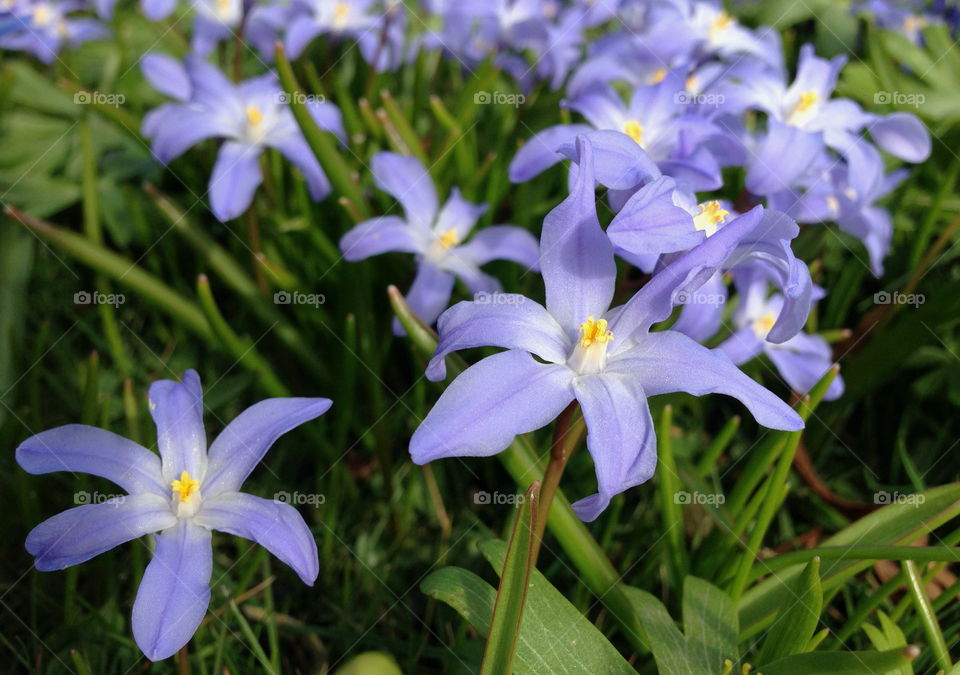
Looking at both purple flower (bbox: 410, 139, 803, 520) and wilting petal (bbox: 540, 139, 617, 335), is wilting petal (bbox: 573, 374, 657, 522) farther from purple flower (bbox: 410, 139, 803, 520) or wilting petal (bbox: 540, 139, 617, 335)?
wilting petal (bbox: 540, 139, 617, 335)

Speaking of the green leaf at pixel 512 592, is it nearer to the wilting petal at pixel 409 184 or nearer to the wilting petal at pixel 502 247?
the wilting petal at pixel 502 247

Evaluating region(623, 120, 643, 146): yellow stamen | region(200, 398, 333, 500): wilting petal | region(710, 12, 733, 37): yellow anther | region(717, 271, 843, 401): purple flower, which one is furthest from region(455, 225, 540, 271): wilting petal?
region(710, 12, 733, 37): yellow anther

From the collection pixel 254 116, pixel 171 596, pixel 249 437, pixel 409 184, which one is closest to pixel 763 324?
pixel 409 184

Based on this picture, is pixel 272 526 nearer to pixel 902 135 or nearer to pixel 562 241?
pixel 562 241

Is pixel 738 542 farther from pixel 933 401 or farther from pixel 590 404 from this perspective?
pixel 933 401

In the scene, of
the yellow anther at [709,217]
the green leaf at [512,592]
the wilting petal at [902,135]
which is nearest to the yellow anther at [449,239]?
the yellow anther at [709,217]
